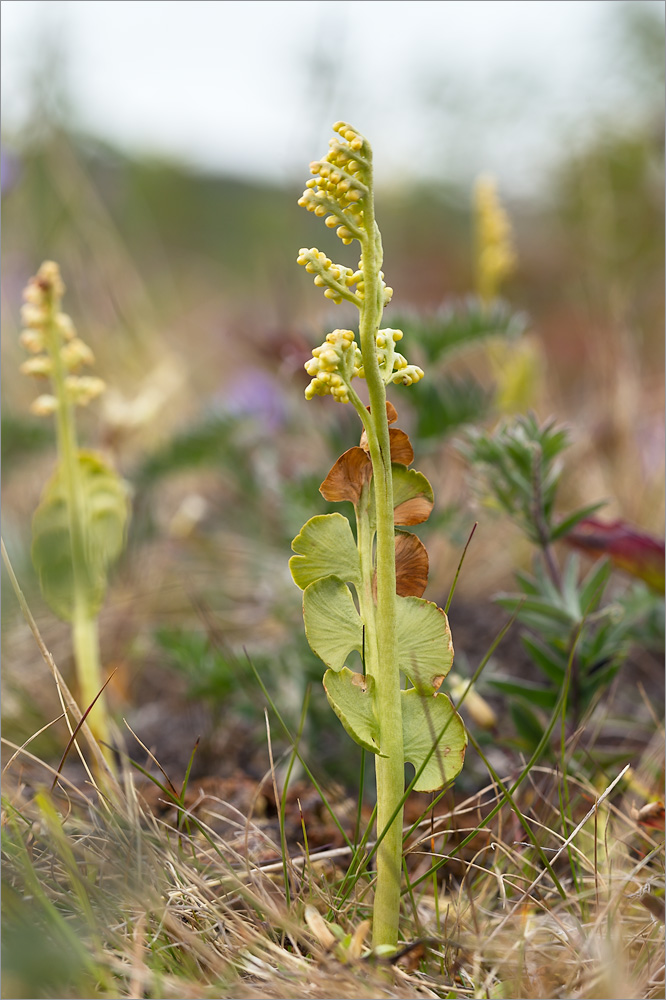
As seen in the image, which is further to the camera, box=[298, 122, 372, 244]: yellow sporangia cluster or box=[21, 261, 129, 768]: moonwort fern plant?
box=[21, 261, 129, 768]: moonwort fern plant

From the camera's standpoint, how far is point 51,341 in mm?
897

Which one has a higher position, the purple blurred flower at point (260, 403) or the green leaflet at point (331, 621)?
the purple blurred flower at point (260, 403)

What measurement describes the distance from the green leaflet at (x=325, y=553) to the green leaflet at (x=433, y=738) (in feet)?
0.34

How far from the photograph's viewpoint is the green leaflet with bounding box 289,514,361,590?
1.87 feet

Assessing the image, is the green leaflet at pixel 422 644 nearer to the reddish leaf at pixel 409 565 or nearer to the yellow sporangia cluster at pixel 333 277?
the reddish leaf at pixel 409 565

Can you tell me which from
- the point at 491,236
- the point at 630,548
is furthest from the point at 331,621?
the point at 491,236

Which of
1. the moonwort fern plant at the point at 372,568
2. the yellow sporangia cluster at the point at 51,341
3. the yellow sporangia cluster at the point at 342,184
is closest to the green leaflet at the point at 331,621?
the moonwort fern plant at the point at 372,568

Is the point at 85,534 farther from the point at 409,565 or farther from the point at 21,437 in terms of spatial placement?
the point at 21,437

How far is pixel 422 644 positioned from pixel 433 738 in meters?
0.07

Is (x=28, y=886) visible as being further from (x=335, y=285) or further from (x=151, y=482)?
(x=151, y=482)

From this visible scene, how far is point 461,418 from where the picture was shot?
1.19m

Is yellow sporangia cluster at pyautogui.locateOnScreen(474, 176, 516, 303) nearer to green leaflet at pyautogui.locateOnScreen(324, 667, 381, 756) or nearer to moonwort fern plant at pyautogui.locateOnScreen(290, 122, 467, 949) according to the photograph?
moonwort fern plant at pyautogui.locateOnScreen(290, 122, 467, 949)

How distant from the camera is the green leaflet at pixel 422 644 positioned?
0.57 meters

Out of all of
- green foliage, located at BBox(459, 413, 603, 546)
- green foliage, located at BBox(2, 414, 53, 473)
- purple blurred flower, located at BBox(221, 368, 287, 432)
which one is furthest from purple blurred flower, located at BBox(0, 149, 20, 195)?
green foliage, located at BBox(459, 413, 603, 546)
